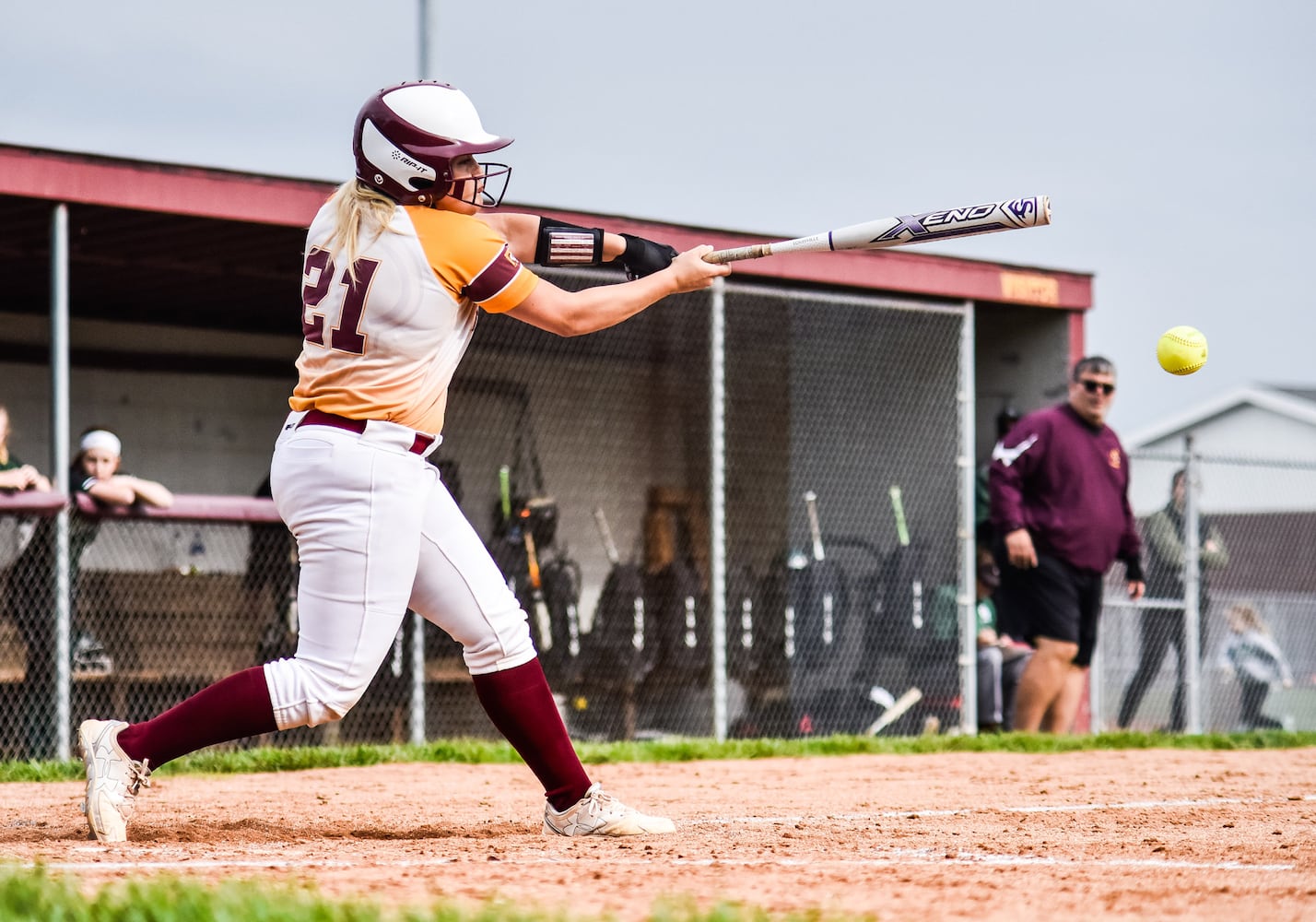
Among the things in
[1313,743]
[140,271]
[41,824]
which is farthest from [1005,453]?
[140,271]

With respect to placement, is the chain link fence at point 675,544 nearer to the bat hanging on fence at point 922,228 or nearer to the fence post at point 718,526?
the fence post at point 718,526

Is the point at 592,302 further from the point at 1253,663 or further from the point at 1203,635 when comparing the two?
the point at 1253,663

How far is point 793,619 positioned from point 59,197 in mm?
5309

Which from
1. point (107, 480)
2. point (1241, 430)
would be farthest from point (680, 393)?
point (1241, 430)

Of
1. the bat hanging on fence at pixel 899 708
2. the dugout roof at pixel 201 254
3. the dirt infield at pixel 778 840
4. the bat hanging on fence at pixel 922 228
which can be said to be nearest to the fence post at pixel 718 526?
the dugout roof at pixel 201 254

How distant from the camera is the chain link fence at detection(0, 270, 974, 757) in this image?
920 cm

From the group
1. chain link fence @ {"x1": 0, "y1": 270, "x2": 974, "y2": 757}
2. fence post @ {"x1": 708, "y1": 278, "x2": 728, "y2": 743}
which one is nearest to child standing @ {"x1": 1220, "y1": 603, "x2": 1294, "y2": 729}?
chain link fence @ {"x1": 0, "y1": 270, "x2": 974, "y2": 757}

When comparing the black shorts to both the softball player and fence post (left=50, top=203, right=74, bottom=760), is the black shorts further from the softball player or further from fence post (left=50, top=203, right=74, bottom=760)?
fence post (left=50, top=203, right=74, bottom=760)

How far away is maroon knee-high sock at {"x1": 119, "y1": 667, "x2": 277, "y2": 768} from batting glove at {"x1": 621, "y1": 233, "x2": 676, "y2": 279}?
151cm

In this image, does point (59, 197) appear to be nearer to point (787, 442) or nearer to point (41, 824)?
point (41, 824)

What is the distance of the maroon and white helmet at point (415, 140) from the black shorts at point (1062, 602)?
4.85 meters

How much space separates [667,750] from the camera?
7.64 m

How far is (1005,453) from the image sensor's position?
8.25 meters

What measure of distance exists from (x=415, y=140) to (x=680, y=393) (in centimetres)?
907
